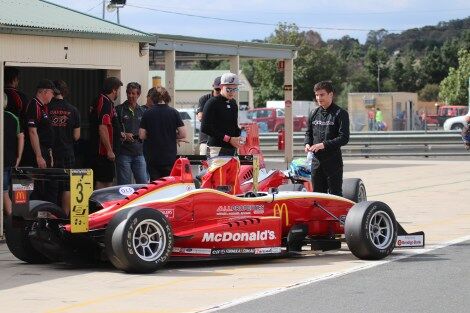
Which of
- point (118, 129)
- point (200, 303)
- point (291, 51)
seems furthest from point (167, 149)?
point (291, 51)

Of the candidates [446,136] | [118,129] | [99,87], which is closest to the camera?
[118,129]

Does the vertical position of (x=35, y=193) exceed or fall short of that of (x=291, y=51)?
it falls short

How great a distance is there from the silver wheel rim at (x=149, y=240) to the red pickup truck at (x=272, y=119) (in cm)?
4275

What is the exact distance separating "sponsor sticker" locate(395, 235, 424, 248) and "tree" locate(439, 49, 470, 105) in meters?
72.8

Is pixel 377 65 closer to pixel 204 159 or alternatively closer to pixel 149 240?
pixel 204 159

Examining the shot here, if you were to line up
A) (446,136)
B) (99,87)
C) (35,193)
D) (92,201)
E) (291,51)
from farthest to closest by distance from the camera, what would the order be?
(446,136)
(291,51)
(99,87)
(35,193)
(92,201)

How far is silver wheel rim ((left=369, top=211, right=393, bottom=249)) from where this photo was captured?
12.1 m

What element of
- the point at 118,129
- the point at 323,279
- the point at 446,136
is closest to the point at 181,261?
the point at 323,279

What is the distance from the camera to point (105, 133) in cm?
1466

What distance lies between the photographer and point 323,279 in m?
10.7

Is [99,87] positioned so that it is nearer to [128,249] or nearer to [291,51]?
[128,249]

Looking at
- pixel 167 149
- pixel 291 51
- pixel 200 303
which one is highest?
pixel 291 51

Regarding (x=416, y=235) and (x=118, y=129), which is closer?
(x=416, y=235)

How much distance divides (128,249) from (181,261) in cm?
146
